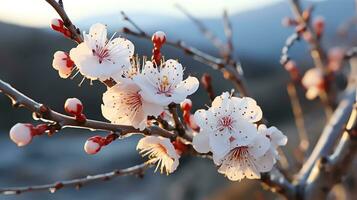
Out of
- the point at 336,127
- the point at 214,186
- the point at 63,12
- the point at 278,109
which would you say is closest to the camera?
the point at 63,12

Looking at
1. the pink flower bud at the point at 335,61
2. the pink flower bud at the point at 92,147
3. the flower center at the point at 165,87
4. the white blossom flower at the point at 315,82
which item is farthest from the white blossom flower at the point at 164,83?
the pink flower bud at the point at 335,61

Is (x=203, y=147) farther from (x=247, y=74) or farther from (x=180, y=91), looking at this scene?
(x=247, y=74)

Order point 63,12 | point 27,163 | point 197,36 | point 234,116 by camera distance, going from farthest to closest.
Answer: point 197,36 < point 27,163 < point 234,116 < point 63,12

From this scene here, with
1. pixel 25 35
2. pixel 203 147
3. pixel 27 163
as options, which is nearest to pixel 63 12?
pixel 203 147

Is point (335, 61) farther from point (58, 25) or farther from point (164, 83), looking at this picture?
point (58, 25)

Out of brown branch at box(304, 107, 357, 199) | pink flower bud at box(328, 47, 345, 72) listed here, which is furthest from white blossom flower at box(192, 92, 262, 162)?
pink flower bud at box(328, 47, 345, 72)

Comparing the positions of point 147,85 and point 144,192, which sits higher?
point 147,85

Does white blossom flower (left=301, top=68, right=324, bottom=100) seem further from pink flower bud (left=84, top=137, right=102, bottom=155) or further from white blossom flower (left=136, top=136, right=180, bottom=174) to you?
pink flower bud (left=84, top=137, right=102, bottom=155)
